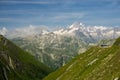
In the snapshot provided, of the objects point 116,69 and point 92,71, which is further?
point 92,71

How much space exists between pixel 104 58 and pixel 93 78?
1392 inches

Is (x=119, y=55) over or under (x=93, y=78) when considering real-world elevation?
over

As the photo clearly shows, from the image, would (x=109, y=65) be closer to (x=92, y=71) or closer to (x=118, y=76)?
(x=92, y=71)

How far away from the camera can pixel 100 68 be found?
173 metres

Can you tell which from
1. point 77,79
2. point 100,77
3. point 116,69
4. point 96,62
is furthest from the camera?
point 96,62

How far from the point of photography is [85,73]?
189 metres

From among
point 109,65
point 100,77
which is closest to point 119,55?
point 109,65

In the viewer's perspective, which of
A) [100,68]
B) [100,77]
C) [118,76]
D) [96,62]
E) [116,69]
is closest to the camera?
[118,76]

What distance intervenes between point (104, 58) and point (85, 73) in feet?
58.3

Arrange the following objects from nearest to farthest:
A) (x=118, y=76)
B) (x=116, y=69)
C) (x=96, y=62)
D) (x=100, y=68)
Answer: (x=118, y=76) < (x=116, y=69) < (x=100, y=68) < (x=96, y=62)

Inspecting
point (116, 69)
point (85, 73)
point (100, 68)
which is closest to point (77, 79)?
point (85, 73)

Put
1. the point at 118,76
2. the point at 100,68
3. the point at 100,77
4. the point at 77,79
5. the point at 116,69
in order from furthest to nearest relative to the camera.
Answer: the point at 77,79, the point at 100,68, the point at 100,77, the point at 116,69, the point at 118,76

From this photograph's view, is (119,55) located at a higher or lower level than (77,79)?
higher

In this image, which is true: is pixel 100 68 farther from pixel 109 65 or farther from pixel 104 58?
pixel 104 58
